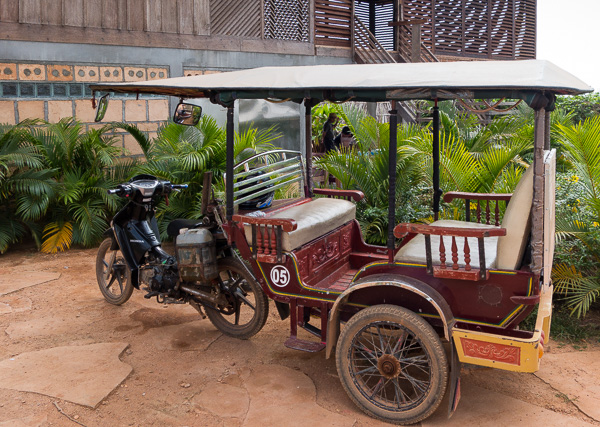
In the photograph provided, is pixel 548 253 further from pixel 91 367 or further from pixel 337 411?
pixel 91 367

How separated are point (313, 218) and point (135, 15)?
21.9 feet

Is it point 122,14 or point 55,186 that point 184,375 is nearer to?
point 55,186

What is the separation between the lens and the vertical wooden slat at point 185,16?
10.3 meters

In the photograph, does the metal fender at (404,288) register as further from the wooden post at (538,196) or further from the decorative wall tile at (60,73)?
the decorative wall tile at (60,73)

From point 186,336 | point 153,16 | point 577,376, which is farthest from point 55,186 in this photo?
point 577,376

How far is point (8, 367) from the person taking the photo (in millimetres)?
4562

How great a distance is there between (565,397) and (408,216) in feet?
8.89

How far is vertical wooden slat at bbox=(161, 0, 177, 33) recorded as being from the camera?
10109 mm

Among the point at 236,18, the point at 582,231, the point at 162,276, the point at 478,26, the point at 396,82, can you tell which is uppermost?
the point at 478,26

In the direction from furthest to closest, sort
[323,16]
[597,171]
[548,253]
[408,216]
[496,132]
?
[323,16] → [496,132] → [408,216] → [597,171] → [548,253]

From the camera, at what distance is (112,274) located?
6012 millimetres

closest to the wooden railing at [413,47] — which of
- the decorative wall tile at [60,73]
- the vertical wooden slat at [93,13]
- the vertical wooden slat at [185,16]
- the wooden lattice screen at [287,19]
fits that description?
the wooden lattice screen at [287,19]

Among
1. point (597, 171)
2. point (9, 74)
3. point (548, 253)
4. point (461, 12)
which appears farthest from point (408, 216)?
point (461, 12)

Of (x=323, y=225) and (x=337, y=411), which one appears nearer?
(x=337, y=411)
